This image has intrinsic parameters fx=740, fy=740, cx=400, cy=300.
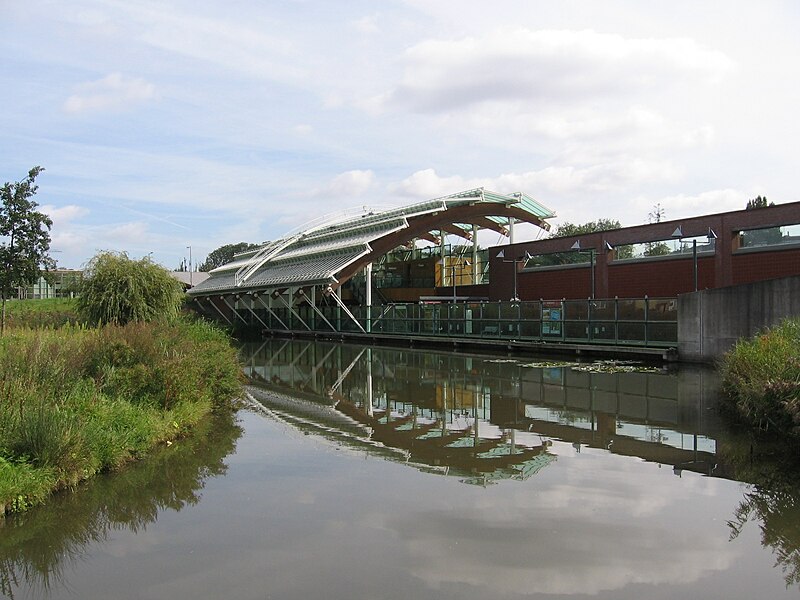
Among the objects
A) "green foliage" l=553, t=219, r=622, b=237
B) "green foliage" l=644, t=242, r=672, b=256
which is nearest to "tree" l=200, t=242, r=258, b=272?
"green foliage" l=553, t=219, r=622, b=237

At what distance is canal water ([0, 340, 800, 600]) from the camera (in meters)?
6.26

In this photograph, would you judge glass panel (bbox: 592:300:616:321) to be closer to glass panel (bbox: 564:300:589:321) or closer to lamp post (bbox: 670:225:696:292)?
glass panel (bbox: 564:300:589:321)

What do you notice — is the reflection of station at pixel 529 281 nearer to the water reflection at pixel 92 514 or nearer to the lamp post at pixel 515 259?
the lamp post at pixel 515 259

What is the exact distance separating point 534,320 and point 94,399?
957 inches

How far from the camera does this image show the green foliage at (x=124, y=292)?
2334cm

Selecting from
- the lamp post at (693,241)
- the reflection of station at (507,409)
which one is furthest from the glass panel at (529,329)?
the lamp post at (693,241)

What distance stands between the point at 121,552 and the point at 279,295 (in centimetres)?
4704

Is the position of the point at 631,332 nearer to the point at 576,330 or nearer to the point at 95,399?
the point at 576,330

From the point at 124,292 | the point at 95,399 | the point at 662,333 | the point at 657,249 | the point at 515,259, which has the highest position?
the point at 515,259

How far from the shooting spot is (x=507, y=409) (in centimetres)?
1552

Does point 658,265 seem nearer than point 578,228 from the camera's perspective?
Yes

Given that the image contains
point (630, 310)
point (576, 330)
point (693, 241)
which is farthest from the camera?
point (576, 330)

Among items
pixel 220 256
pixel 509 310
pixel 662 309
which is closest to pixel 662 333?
pixel 662 309

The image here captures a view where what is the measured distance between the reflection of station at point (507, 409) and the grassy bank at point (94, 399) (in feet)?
10.8
